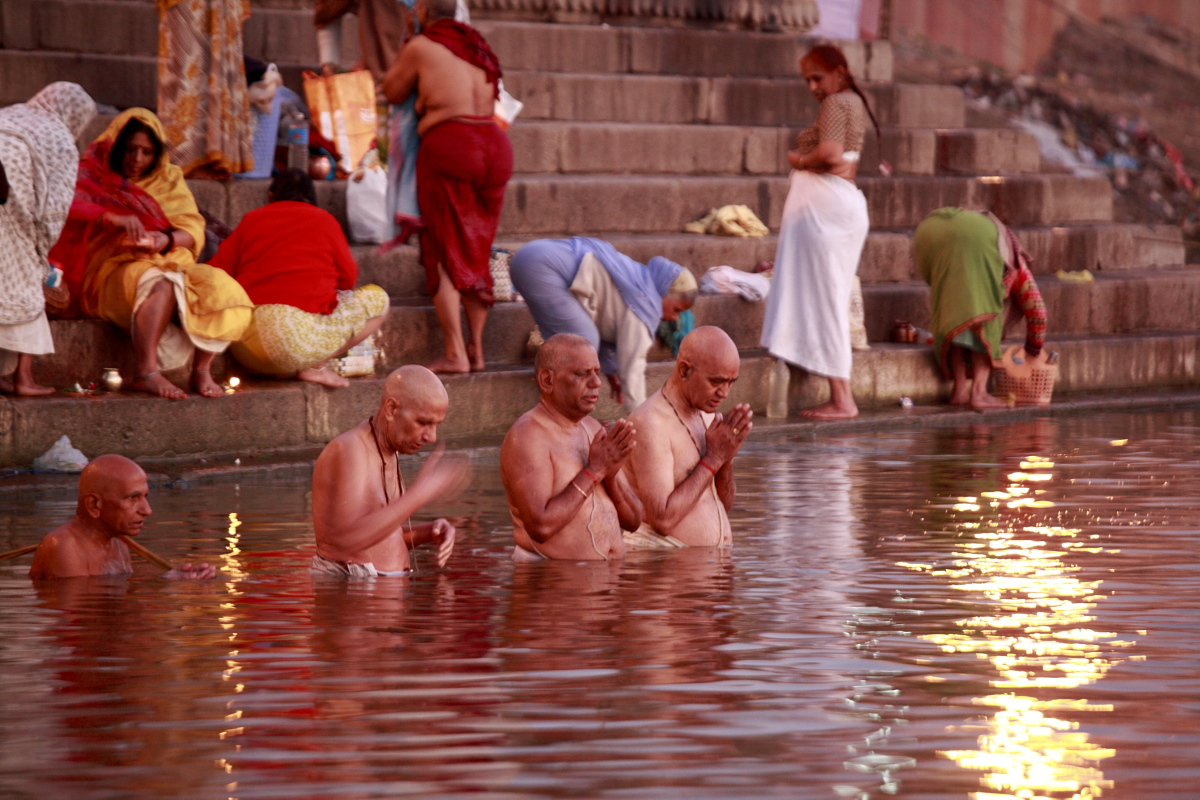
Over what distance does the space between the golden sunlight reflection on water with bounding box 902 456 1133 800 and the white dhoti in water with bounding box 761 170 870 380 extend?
3702mm

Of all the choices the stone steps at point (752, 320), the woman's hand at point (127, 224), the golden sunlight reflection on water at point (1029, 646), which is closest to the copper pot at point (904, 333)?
the stone steps at point (752, 320)

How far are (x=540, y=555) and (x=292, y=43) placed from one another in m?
7.80

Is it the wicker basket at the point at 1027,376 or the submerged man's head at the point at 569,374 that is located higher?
the submerged man's head at the point at 569,374

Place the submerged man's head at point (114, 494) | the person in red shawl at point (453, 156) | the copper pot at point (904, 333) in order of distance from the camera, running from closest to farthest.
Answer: the submerged man's head at point (114, 494), the person in red shawl at point (453, 156), the copper pot at point (904, 333)

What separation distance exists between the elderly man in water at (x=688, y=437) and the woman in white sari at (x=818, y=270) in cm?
509

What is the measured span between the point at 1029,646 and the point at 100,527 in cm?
319

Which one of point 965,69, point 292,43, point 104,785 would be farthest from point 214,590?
point 965,69

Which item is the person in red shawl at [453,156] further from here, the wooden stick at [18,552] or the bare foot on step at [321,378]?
the wooden stick at [18,552]

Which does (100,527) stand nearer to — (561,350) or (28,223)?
(561,350)

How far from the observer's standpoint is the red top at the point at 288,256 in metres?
10.4

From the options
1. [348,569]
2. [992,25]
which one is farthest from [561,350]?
[992,25]

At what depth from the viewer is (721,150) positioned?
49.2ft

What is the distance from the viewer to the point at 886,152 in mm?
15883

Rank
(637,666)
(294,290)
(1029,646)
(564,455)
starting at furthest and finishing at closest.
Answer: (294,290), (564,455), (1029,646), (637,666)
